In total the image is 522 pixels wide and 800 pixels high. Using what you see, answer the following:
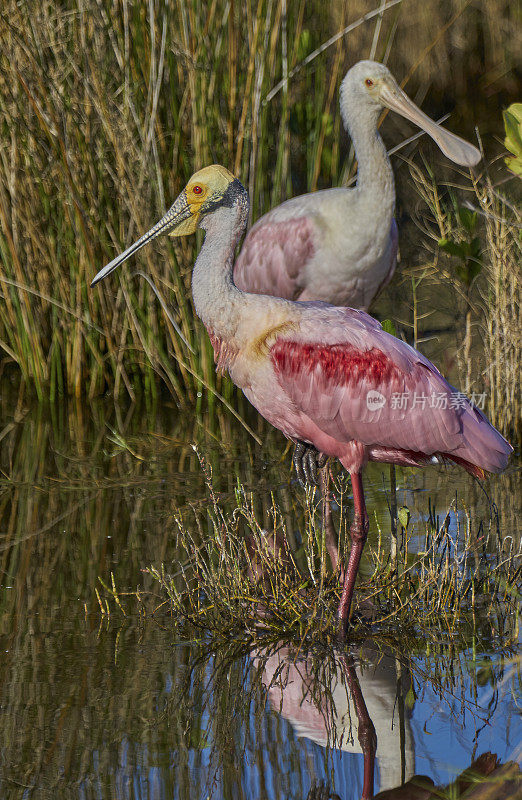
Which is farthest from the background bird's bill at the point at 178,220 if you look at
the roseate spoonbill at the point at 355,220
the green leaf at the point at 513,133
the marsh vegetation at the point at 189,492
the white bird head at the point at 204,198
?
the roseate spoonbill at the point at 355,220

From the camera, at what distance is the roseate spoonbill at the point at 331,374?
4.63m

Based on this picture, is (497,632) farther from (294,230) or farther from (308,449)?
(294,230)

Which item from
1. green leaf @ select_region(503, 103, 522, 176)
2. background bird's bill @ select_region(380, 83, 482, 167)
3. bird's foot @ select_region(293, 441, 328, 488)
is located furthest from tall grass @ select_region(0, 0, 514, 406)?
green leaf @ select_region(503, 103, 522, 176)

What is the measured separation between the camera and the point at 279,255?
21.5ft

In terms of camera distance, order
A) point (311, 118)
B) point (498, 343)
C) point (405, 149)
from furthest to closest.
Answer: point (405, 149) → point (311, 118) → point (498, 343)

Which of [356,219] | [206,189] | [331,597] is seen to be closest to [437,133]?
[356,219]

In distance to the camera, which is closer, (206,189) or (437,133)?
(206,189)

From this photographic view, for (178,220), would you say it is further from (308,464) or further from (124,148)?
(124,148)

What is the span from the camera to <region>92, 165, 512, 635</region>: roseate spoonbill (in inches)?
182

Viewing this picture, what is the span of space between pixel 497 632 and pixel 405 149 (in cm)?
687

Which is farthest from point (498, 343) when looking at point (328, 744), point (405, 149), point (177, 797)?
point (405, 149)

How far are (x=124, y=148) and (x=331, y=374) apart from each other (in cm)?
262

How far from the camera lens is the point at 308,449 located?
5.68 m

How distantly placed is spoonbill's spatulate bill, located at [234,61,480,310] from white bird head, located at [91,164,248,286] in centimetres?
155
